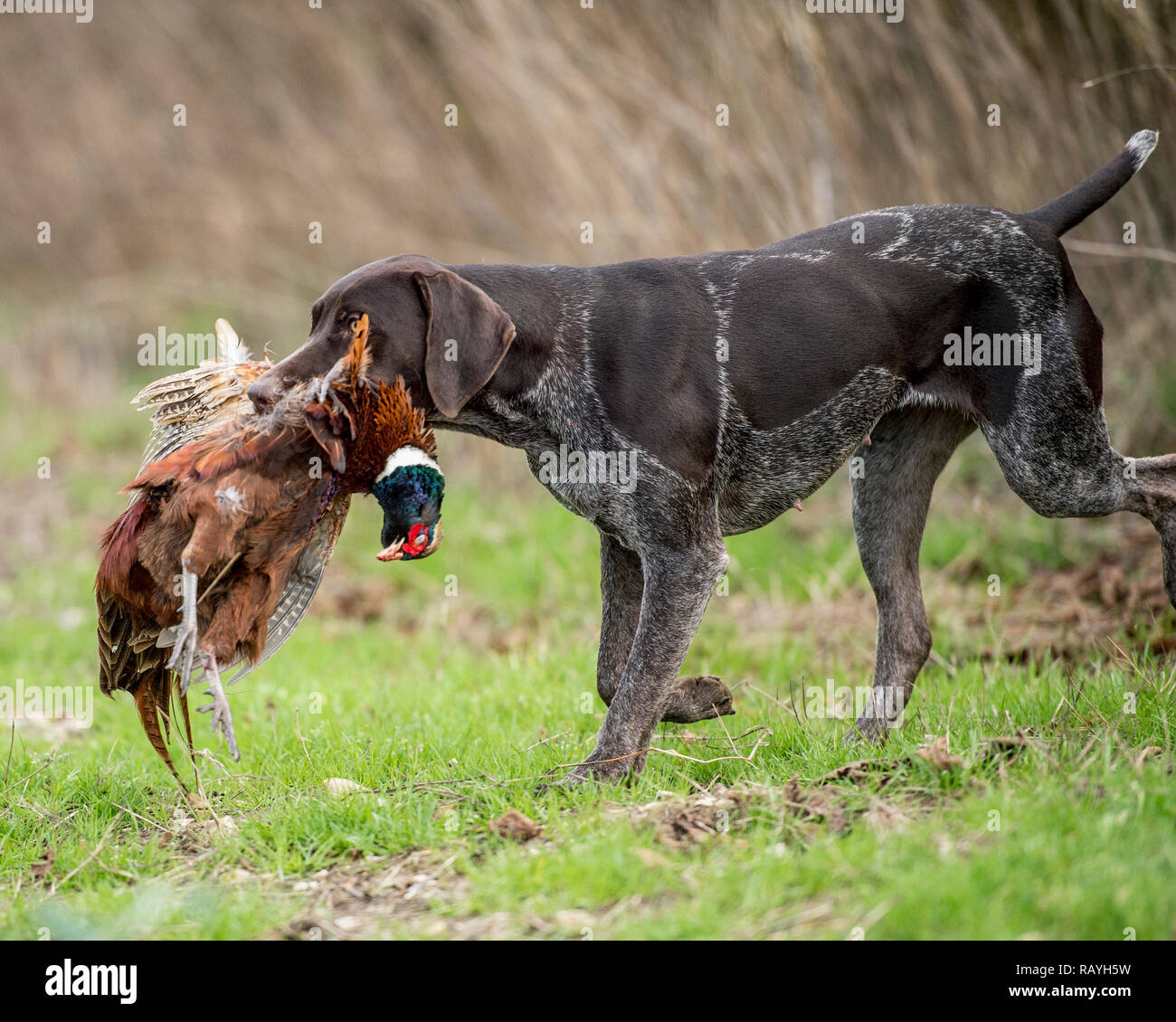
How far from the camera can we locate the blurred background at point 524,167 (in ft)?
22.4

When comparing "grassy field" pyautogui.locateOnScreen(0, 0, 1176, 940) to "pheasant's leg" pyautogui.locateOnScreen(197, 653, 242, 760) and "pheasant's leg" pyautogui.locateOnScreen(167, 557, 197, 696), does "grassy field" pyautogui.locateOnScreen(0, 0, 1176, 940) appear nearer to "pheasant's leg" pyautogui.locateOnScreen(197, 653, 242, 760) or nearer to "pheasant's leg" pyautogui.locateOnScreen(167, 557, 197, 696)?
"pheasant's leg" pyautogui.locateOnScreen(197, 653, 242, 760)

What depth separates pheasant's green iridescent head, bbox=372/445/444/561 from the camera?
3.91 m

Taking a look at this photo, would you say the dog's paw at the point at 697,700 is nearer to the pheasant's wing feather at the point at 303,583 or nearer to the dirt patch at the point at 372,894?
the dirt patch at the point at 372,894

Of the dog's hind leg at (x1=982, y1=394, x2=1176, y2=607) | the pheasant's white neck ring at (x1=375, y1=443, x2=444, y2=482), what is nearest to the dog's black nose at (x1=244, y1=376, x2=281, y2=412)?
the pheasant's white neck ring at (x1=375, y1=443, x2=444, y2=482)

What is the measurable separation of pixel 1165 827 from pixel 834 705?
204 centimetres

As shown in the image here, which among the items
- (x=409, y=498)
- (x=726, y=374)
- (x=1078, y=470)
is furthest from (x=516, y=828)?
(x=1078, y=470)

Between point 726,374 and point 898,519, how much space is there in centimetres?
108

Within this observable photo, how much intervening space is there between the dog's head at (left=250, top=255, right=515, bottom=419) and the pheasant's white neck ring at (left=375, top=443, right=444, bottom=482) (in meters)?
0.17

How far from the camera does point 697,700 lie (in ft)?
15.1

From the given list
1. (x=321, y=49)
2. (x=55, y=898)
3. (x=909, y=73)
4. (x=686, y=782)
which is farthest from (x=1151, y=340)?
(x=321, y=49)

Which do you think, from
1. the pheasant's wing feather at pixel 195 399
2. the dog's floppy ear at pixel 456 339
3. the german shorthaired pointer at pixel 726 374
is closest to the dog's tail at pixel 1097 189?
the german shorthaired pointer at pixel 726 374

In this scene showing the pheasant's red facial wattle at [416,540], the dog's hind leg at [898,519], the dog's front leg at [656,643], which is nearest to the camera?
the pheasant's red facial wattle at [416,540]

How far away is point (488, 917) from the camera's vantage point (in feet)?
10.8
